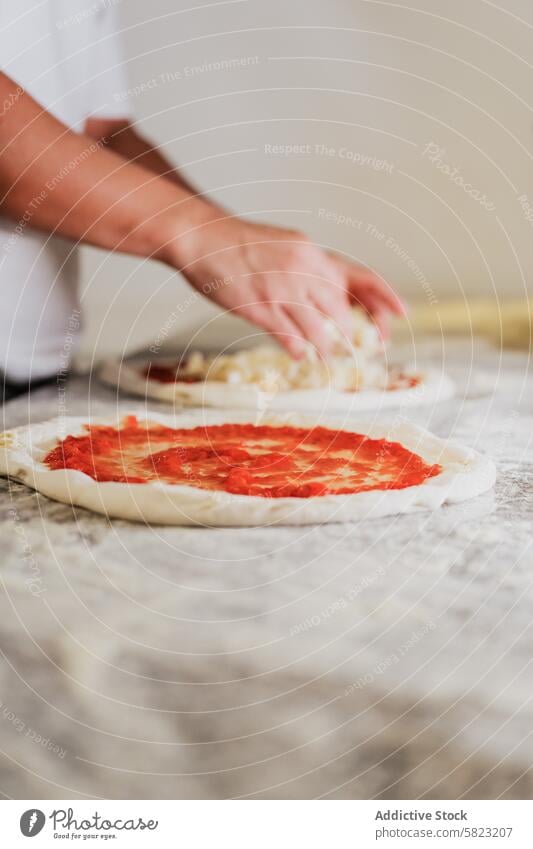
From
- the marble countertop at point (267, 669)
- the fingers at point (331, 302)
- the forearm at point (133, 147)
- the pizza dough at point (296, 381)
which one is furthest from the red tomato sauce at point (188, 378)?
the marble countertop at point (267, 669)

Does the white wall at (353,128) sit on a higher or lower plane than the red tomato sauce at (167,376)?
higher

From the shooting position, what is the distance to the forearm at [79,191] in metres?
0.76

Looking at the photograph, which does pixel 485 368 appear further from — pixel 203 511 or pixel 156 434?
pixel 203 511

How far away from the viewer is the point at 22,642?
1.60 feet

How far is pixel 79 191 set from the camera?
78cm

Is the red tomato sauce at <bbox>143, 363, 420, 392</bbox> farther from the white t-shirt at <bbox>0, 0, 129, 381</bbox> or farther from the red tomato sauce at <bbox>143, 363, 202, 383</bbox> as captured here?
the white t-shirt at <bbox>0, 0, 129, 381</bbox>

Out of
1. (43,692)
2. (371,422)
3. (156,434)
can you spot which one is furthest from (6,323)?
(43,692)

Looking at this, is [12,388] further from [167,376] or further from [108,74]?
[108,74]

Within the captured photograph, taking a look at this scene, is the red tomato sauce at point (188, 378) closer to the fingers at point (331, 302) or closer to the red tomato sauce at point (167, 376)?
the red tomato sauce at point (167, 376)

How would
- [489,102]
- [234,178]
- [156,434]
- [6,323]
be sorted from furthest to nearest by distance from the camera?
[234,178], [489,102], [6,323], [156,434]

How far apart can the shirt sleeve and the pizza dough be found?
29 cm

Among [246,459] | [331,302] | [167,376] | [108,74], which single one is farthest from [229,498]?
[108,74]

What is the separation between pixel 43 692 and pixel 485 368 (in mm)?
728
